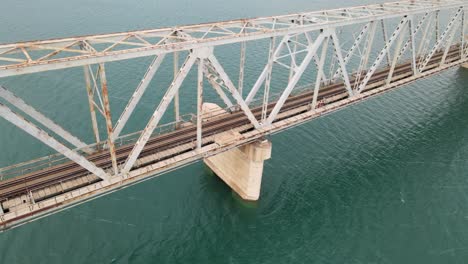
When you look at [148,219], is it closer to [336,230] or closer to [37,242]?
[37,242]

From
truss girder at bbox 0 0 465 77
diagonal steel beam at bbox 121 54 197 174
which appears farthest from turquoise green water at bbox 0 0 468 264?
truss girder at bbox 0 0 465 77

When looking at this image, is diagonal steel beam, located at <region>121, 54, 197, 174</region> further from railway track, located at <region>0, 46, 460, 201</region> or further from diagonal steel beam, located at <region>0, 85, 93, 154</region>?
diagonal steel beam, located at <region>0, 85, 93, 154</region>

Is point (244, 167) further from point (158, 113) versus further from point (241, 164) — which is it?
point (158, 113)

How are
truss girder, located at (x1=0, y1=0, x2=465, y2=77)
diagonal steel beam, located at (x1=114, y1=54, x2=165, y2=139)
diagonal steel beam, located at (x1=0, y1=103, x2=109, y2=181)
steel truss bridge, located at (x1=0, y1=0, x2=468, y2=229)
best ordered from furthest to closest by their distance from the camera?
diagonal steel beam, located at (x1=114, y1=54, x2=165, y2=139), steel truss bridge, located at (x1=0, y1=0, x2=468, y2=229), truss girder, located at (x1=0, y1=0, x2=465, y2=77), diagonal steel beam, located at (x1=0, y1=103, x2=109, y2=181)

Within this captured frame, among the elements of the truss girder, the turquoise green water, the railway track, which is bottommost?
the turquoise green water

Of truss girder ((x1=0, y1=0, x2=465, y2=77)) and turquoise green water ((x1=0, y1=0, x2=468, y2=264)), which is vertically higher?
truss girder ((x1=0, y1=0, x2=465, y2=77))

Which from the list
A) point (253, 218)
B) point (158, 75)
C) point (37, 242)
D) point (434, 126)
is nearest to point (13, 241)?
point (37, 242)
